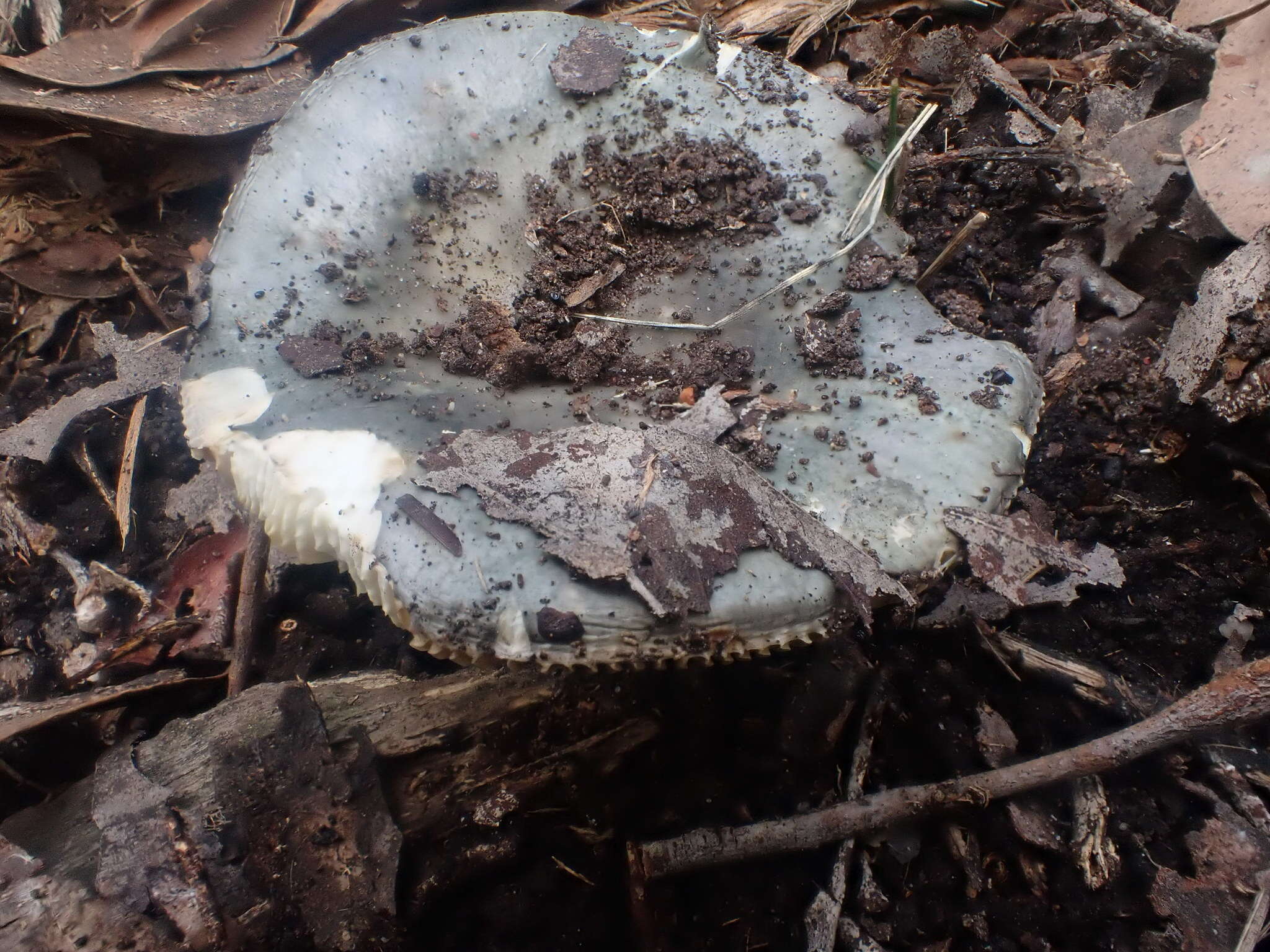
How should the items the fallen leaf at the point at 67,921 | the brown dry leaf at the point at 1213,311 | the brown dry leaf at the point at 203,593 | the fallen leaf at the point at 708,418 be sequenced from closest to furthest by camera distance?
the fallen leaf at the point at 67,921, the fallen leaf at the point at 708,418, the brown dry leaf at the point at 1213,311, the brown dry leaf at the point at 203,593

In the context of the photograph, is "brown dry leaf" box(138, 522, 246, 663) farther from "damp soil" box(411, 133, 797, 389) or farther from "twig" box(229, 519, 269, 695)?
"damp soil" box(411, 133, 797, 389)

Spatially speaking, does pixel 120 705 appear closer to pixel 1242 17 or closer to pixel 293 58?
pixel 293 58

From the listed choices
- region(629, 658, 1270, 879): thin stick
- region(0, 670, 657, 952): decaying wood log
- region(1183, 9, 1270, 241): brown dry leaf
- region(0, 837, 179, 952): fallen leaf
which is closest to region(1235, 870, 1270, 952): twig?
region(629, 658, 1270, 879): thin stick

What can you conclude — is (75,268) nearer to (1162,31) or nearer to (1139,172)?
(1139,172)

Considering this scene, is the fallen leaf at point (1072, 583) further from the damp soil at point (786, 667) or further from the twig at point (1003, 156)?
the twig at point (1003, 156)

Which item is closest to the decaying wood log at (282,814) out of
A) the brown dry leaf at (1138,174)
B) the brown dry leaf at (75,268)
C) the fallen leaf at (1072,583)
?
the fallen leaf at (1072,583)

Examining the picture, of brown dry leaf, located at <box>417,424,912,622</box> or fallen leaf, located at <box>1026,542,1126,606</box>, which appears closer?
brown dry leaf, located at <box>417,424,912,622</box>
